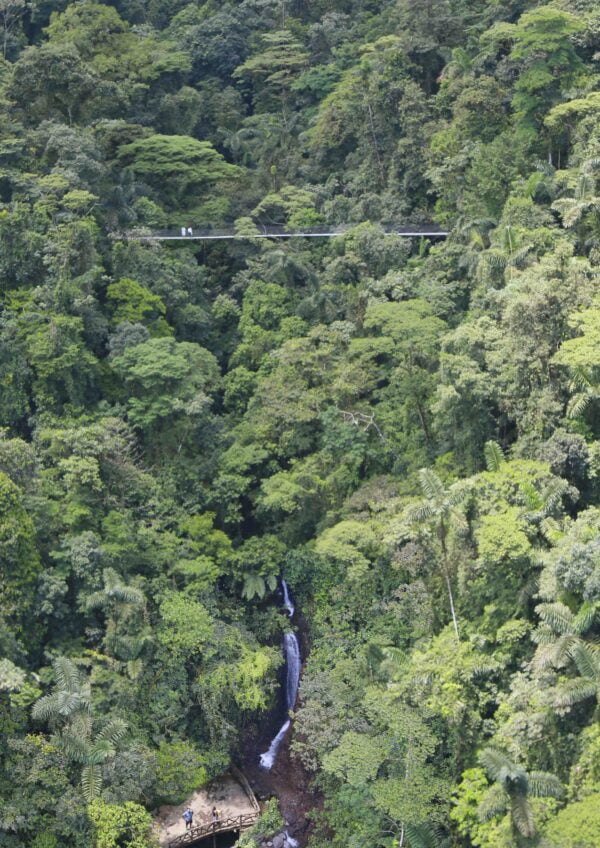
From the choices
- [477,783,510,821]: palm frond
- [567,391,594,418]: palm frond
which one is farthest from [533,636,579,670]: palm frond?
→ [567,391,594,418]: palm frond

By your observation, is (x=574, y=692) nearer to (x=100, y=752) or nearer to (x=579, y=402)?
(x=579, y=402)

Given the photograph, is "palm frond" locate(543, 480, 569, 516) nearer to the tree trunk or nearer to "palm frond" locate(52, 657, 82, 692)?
the tree trunk

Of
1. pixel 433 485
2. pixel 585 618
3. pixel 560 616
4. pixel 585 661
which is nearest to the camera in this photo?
pixel 585 661

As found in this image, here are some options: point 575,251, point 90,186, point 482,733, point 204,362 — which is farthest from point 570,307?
point 90,186

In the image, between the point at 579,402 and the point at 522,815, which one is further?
the point at 579,402

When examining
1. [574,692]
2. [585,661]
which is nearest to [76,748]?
[574,692]

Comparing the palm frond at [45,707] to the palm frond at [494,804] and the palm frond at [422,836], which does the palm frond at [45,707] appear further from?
the palm frond at [494,804]

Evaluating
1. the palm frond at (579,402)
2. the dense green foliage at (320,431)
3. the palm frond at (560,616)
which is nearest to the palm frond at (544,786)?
the dense green foliage at (320,431)
